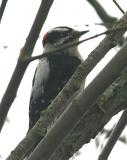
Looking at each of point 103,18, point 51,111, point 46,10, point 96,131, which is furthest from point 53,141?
point 103,18

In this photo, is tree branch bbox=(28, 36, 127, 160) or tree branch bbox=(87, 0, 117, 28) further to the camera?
tree branch bbox=(87, 0, 117, 28)

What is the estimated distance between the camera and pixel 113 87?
3188 mm

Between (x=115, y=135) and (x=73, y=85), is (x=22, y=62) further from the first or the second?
(x=115, y=135)

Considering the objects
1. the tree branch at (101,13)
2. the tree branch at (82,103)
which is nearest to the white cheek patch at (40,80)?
the tree branch at (101,13)

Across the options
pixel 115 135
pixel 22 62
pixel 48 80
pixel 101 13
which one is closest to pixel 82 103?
pixel 22 62

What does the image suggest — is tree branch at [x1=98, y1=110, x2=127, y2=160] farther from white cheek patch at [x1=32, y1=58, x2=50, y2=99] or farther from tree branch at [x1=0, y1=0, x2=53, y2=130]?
white cheek patch at [x1=32, y1=58, x2=50, y2=99]

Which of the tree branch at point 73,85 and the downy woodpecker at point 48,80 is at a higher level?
the downy woodpecker at point 48,80

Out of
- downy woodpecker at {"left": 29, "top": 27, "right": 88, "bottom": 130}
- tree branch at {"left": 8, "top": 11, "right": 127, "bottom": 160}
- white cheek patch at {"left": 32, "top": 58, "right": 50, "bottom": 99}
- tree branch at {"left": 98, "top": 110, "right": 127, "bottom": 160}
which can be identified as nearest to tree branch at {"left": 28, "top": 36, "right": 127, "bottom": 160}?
tree branch at {"left": 8, "top": 11, "right": 127, "bottom": 160}

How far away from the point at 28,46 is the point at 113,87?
103 cm

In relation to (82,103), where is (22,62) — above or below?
above

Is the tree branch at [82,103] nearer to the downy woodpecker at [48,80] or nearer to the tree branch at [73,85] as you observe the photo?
the tree branch at [73,85]

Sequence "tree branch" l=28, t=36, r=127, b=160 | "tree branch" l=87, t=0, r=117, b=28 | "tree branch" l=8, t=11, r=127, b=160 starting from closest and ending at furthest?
1. "tree branch" l=28, t=36, r=127, b=160
2. "tree branch" l=8, t=11, r=127, b=160
3. "tree branch" l=87, t=0, r=117, b=28

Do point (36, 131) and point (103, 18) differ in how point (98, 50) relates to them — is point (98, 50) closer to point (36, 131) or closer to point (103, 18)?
point (36, 131)

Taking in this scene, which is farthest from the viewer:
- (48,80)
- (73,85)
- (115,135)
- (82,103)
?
(48,80)
